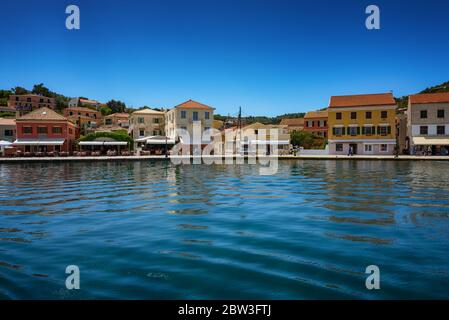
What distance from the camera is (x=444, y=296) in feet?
15.5

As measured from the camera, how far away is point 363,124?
163 feet

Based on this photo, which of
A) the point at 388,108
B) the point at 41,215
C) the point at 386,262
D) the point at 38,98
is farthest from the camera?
the point at 38,98

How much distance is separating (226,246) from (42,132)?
5003 cm

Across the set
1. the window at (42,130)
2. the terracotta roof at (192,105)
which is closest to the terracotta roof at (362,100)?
the terracotta roof at (192,105)

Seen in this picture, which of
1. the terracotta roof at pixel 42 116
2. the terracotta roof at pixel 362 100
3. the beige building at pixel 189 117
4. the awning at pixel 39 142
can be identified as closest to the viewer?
the awning at pixel 39 142

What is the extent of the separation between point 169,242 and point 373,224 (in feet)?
16.9

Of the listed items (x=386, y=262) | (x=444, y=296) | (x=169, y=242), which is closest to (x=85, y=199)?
(x=169, y=242)

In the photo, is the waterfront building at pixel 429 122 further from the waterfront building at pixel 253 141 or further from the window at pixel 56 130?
the window at pixel 56 130

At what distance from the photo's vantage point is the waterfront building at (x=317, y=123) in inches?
2960

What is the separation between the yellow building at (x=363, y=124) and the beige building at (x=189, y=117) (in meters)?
19.1

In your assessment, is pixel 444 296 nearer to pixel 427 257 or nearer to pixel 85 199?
pixel 427 257

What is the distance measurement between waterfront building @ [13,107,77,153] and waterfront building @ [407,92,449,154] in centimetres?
4746

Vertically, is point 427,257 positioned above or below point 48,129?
below

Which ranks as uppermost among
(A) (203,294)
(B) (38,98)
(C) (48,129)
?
(B) (38,98)
